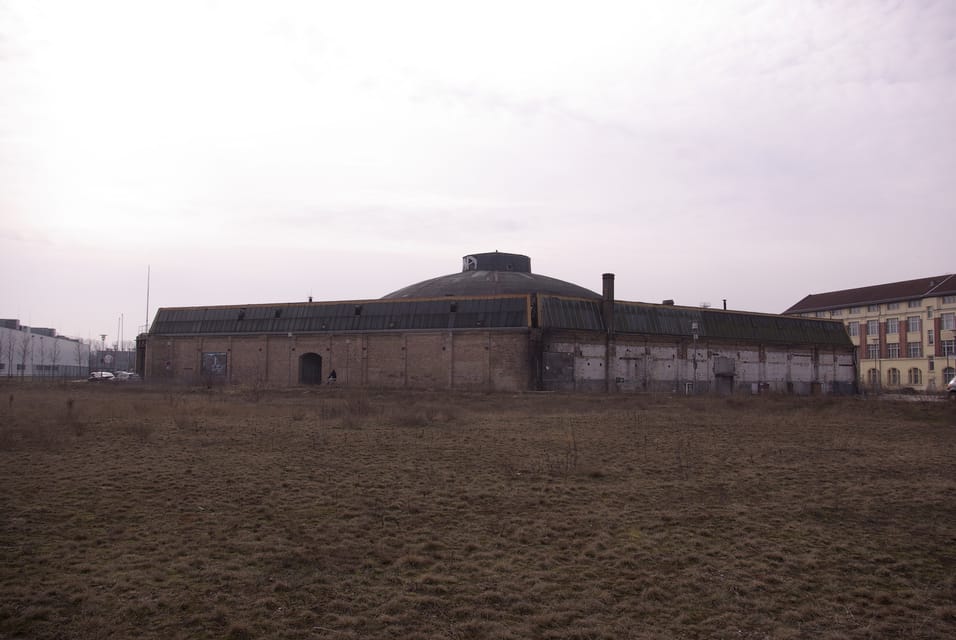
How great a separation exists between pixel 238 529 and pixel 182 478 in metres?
3.41

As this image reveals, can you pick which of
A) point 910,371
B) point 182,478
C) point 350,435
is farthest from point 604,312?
point 910,371

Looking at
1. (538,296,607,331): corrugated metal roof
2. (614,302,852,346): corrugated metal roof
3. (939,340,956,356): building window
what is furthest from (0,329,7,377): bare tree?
(939,340,956,356): building window

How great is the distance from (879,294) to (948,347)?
1035cm

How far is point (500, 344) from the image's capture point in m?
40.2

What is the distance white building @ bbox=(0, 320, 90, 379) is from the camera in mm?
79312

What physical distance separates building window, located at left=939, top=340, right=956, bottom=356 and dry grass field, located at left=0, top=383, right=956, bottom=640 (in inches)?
2121

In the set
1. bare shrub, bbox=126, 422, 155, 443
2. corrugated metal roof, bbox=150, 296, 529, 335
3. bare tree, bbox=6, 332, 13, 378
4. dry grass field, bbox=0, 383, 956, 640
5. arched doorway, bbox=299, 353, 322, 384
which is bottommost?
dry grass field, bbox=0, 383, 956, 640

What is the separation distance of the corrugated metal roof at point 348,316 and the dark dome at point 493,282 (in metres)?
4.63

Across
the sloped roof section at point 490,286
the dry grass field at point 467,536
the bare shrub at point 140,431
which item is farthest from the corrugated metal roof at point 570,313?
the bare shrub at point 140,431

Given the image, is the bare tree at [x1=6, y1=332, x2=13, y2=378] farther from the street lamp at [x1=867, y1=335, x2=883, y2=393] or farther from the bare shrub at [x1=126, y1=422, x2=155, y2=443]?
the street lamp at [x1=867, y1=335, x2=883, y2=393]

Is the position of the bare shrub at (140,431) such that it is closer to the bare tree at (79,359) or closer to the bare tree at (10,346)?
the bare tree at (10,346)

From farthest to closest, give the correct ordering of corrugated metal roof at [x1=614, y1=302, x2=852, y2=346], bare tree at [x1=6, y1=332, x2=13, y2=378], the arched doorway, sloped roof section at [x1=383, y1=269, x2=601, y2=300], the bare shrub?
bare tree at [x1=6, y1=332, x2=13, y2=378] → sloped roof section at [x1=383, y1=269, x2=601, y2=300] → the arched doorway → corrugated metal roof at [x1=614, y1=302, x2=852, y2=346] → the bare shrub

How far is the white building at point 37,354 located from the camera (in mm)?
79312

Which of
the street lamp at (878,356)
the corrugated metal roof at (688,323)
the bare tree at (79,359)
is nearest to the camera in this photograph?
the corrugated metal roof at (688,323)
